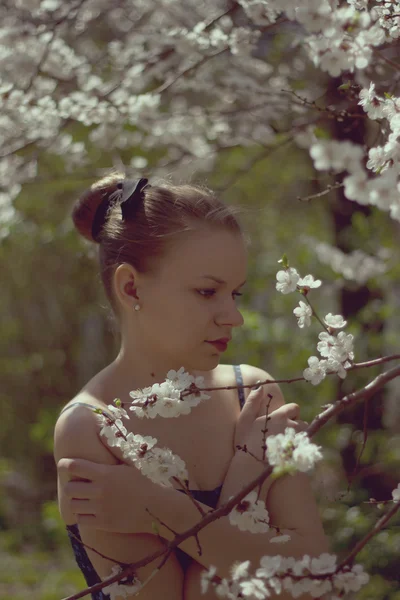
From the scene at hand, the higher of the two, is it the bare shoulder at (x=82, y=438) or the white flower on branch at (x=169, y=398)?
the white flower on branch at (x=169, y=398)

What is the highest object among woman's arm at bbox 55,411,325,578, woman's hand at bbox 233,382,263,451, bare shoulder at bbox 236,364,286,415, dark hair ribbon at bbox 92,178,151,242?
dark hair ribbon at bbox 92,178,151,242

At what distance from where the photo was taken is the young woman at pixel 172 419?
5.01 ft

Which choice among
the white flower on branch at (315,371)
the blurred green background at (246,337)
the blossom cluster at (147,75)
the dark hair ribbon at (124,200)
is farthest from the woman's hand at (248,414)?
the blurred green background at (246,337)

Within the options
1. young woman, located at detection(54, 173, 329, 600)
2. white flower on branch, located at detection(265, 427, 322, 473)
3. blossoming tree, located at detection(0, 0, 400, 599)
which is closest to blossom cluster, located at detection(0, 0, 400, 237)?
blossoming tree, located at detection(0, 0, 400, 599)

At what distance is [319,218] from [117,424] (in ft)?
17.3

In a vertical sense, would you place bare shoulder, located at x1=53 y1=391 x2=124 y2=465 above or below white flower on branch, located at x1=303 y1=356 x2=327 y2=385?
below

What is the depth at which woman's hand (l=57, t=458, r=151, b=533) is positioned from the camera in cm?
151

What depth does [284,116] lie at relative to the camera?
11.4 feet

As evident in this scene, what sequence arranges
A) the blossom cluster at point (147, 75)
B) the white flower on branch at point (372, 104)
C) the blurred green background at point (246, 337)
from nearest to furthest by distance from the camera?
1. the white flower on branch at point (372, 104)
2. the blossom cluster at point (147, 75)
3. the blurred green background at point (246, 337)

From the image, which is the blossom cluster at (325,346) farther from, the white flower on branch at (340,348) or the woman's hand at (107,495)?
the woman's hand at (107,495)

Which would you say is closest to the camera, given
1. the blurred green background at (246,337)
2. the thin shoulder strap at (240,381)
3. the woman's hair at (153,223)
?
the woman's hair at (153,223)

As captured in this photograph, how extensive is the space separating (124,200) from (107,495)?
0.63m

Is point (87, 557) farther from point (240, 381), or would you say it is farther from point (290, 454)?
point (290, 454)

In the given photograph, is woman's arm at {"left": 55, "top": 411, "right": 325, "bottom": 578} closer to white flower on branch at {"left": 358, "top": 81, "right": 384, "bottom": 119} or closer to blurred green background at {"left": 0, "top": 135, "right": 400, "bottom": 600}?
white flower on branch at {"left": 358, "top": 81, "right": 384, "bottom": 119}
